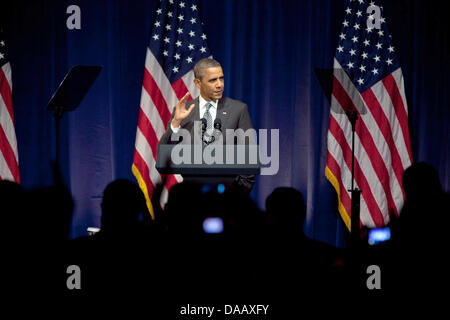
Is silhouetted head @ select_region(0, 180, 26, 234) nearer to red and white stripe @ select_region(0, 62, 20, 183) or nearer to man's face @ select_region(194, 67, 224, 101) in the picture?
man's face @ select_region(194, 67, 224, 101)

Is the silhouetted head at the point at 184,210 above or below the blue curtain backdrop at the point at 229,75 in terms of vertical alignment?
below

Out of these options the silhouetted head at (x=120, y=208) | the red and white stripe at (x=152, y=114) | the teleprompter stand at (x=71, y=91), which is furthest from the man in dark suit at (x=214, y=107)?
the silhouetted head at (x=120, y=208)

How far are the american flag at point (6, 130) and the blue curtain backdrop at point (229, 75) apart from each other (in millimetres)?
198

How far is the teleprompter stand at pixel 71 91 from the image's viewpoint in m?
3.84

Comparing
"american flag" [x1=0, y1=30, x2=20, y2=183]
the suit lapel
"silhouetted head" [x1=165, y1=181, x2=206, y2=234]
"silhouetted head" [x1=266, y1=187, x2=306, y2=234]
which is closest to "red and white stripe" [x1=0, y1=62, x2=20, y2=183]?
"american flag" [x1=0, y1=30, x2=20, y2=183]

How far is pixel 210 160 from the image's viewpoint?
2.81 meters

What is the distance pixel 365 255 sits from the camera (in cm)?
173

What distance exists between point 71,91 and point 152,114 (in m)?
0.88

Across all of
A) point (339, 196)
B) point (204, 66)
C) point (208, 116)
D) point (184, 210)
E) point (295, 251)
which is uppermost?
point (204, 66)

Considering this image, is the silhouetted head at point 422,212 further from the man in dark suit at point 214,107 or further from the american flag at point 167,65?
the american flag at point 167,65

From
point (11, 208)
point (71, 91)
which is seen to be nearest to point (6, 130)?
point (71, 91)

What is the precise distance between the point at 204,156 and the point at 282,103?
252 centimetres

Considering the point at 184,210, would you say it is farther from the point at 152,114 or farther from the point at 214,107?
the point at 152,114
